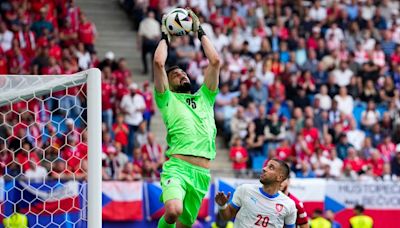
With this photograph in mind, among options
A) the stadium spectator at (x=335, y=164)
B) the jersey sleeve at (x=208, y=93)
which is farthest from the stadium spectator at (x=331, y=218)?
the jersey sleeve at (x=208, y=93)

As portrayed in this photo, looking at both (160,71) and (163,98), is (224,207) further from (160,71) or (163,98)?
(160,71)

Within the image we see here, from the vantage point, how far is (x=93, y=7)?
28203 millimetres

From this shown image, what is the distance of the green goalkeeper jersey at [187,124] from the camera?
447 inches

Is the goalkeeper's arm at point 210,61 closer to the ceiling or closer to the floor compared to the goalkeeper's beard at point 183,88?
closer to the ceiling

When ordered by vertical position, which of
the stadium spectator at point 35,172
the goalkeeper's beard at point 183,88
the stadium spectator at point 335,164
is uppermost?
the goalkeeper's beard at point 183,88

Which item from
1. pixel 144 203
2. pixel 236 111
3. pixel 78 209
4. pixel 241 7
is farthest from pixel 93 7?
pixel 78 209

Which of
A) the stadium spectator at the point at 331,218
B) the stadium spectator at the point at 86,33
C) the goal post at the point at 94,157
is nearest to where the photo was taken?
the goal post at the point at 94,157

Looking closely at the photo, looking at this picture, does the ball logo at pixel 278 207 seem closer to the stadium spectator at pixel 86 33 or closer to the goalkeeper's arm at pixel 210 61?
the goalkeeper's arm at pixel 210 61

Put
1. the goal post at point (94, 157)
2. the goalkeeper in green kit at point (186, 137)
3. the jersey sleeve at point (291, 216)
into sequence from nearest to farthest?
the goal post at point (94, 157)
the goalkeeper in green kit at point (186, 137)
the jersey sleeve at point (291, 216)

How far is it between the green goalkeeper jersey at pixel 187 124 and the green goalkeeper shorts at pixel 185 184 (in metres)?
0.14

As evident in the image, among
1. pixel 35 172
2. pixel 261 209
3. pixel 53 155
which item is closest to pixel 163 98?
pixel 261 209

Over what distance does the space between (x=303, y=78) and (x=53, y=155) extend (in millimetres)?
10675

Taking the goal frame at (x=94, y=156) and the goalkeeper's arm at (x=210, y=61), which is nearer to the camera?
the goal frame at (x=94, y=156)

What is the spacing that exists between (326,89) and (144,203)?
6991 mm
